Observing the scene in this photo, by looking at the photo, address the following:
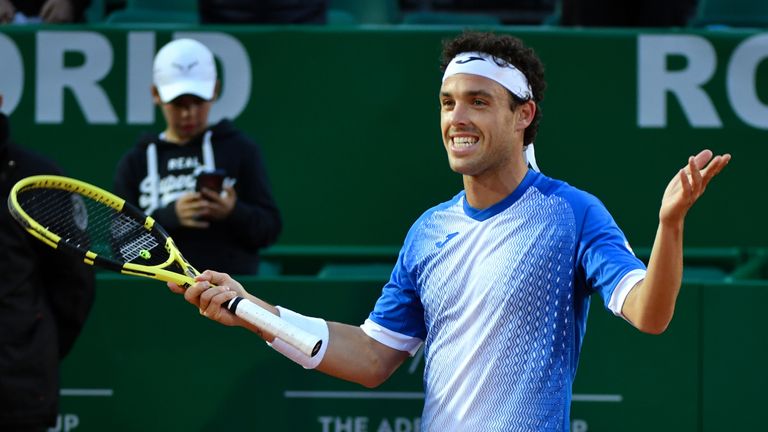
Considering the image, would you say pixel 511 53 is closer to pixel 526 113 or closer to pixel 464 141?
pixel 526 113

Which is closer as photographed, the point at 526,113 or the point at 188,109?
the point at 526,113

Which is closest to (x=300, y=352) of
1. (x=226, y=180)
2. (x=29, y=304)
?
(x=29, y=304)

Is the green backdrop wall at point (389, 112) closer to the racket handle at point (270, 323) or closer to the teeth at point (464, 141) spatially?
the teeth at point (464, 141)

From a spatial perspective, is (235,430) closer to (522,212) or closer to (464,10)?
(522,212)

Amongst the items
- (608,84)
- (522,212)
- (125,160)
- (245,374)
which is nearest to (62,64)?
(125,160)

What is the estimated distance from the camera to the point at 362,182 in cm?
724

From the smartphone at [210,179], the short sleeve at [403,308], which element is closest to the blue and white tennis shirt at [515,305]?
the short sleeve at [403,308]

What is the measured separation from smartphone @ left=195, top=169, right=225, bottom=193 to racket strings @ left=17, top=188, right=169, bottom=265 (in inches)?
24.8

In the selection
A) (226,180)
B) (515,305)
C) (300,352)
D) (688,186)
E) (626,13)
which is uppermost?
(626,13)

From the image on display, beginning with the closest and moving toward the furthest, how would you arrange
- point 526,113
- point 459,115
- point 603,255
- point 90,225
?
point 603,255 < point 459,115 < point 526,113 < point 90,225

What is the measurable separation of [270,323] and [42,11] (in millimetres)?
4593

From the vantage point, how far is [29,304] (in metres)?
4.82

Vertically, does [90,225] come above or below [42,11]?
below

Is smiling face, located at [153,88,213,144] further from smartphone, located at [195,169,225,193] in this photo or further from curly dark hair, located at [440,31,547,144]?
curly dark hair, located at [440,31,547,144]
